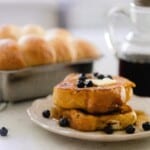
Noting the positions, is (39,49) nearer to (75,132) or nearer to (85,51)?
(85,51)

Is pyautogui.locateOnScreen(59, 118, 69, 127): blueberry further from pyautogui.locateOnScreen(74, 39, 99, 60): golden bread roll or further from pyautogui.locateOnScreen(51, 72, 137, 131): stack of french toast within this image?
pyautogui.locateOnScreen(74, 39, 99, 60): golden bread roll

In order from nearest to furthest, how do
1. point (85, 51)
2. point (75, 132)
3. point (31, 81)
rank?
point (75, 132) < point (31, 81) < point (85, 51)

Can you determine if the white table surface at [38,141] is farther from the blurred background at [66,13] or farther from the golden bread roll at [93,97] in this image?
the blurred background at [66,13]

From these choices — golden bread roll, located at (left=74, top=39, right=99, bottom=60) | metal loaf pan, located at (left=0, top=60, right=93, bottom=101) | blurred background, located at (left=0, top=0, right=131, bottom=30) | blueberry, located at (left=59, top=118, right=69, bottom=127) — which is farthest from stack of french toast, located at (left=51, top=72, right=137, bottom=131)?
blurred background, located at (left=0, top=0, right=131, bottom=30)

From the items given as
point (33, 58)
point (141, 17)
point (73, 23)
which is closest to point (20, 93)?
point (33, 58)

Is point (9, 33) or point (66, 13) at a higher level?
point (9, 33)

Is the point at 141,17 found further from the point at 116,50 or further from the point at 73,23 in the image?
the point at 73,23

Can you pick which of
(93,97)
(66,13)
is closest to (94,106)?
(93,97)
